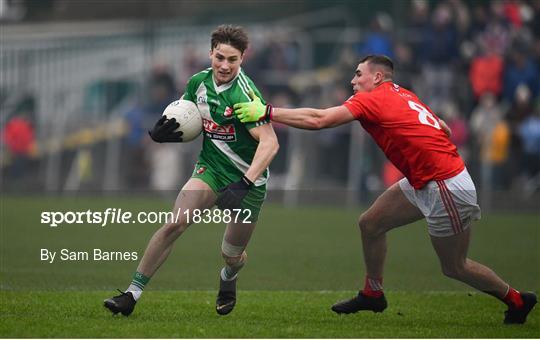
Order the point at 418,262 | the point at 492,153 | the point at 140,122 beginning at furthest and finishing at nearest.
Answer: the point at 140,122, the point at 492,153, the point at 418,262

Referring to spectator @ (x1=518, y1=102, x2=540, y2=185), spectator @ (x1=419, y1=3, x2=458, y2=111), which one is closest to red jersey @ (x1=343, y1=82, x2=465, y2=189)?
spectator @ (x1=518, y1=102, x2=540, y2=185)

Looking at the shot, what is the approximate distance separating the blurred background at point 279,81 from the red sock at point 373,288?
34.9 feet

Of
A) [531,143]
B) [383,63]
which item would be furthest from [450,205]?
Result: [531,143]

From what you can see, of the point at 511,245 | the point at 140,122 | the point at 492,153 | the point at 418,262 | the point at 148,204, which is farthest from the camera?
the point at 140,122

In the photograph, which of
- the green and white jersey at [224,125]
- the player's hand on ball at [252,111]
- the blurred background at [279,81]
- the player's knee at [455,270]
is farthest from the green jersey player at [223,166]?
the blurred background at [279,81]

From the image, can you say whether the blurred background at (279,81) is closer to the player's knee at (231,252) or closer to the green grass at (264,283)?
the green grass at (264,283)

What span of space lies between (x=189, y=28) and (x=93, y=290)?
46.1 ft

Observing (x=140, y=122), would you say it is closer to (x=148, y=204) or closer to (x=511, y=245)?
(x=148, y=204)

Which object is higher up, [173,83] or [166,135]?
[166,135]

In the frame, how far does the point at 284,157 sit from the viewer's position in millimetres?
20375

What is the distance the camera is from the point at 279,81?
69.4ft

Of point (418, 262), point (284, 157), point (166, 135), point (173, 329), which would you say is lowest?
point (284, 157)

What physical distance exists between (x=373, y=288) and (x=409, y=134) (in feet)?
4.58

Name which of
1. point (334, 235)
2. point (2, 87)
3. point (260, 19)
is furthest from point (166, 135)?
point (260, 19)
